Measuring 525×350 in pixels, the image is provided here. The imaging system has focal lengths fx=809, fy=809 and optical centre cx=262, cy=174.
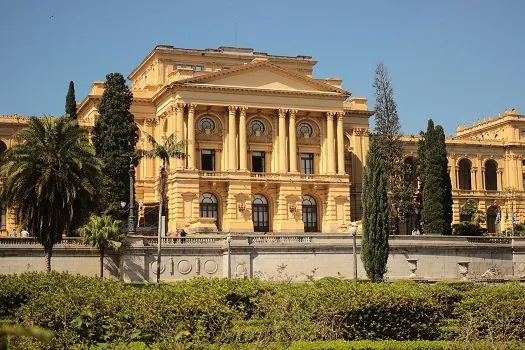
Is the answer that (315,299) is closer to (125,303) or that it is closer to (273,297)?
(273,297)

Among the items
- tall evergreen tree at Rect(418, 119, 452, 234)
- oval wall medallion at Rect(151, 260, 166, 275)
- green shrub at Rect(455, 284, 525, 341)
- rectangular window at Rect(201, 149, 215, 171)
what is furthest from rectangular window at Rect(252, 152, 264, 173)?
green shrub at Rect(455, 284, 525, 341)

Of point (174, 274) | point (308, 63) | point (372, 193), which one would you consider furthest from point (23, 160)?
point (308, 63)

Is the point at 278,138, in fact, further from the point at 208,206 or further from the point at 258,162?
the point at 208,206

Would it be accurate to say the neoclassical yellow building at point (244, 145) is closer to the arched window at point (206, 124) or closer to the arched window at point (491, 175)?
the arched window at point (206, 124)

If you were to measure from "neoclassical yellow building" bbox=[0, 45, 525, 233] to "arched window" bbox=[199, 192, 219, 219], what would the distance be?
0.08 metres

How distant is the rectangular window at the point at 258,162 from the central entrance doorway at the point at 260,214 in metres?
2.36

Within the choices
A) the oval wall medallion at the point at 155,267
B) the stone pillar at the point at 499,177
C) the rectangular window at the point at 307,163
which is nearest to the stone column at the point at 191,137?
the rectangular window at the point at 307,163

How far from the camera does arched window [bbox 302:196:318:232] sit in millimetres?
70562

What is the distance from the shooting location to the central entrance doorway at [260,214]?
227 ft

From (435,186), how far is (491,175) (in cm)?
2809

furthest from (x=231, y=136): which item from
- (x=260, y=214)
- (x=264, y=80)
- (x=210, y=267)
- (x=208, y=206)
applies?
(x=210, y=267)

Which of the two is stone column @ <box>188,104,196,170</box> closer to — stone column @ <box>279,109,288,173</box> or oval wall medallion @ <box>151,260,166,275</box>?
stone column @ <box>279,109,288,173</box>

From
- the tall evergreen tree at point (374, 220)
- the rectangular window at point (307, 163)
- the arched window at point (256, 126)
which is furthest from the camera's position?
the rectangular window at point (307, 163)

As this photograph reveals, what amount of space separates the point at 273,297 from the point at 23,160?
2073 centimetres
